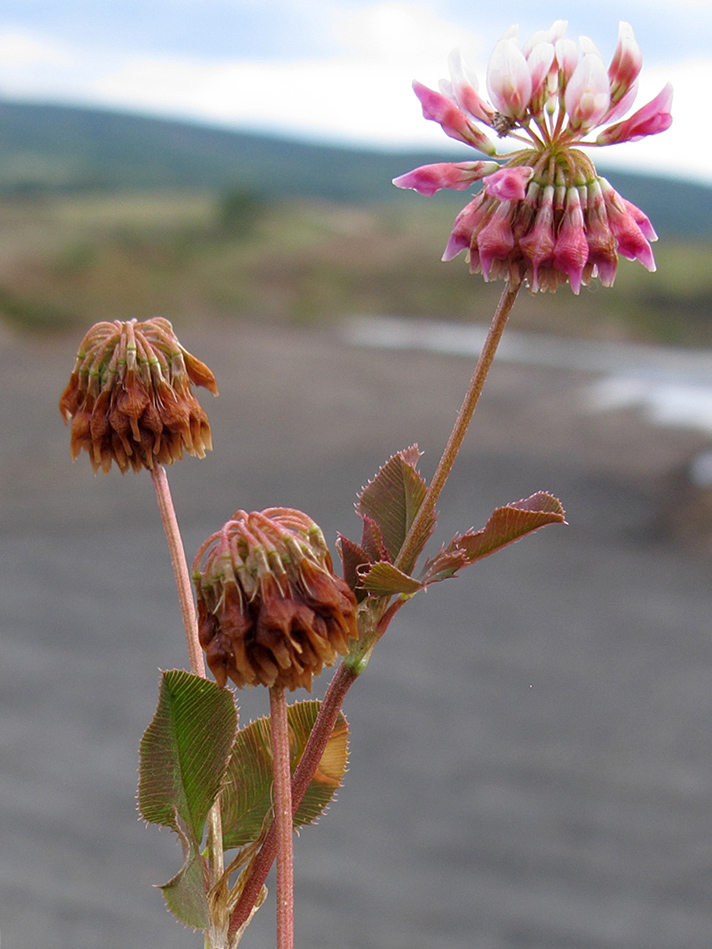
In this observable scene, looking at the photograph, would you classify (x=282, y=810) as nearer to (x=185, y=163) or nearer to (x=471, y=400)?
(x=471, y=400)

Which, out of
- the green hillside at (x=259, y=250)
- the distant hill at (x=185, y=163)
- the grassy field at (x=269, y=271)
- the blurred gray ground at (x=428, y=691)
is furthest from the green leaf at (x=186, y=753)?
the distant hill at (x=185, y=163)

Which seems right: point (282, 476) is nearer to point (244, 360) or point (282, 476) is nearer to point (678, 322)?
point (244, 360)

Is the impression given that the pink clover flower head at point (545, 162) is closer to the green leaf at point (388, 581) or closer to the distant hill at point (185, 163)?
the green leaf at point (388, 581)

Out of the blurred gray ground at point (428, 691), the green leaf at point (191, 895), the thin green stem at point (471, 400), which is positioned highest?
the blurred gray ground at point (428, 691)

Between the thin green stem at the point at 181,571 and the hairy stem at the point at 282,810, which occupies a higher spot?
the thin green stem at the point at 181,571

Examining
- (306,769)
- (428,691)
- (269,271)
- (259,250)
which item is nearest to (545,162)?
(306,769)

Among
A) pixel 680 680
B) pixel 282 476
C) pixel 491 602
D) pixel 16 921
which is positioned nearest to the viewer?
pixel 16 921

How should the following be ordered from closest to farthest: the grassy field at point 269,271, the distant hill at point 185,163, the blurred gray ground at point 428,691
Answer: the blurred gray ground at point 428,691, the grassy field at point 269,271, the distant hill at point 185,163

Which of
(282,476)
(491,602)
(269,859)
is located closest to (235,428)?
(282,476)
